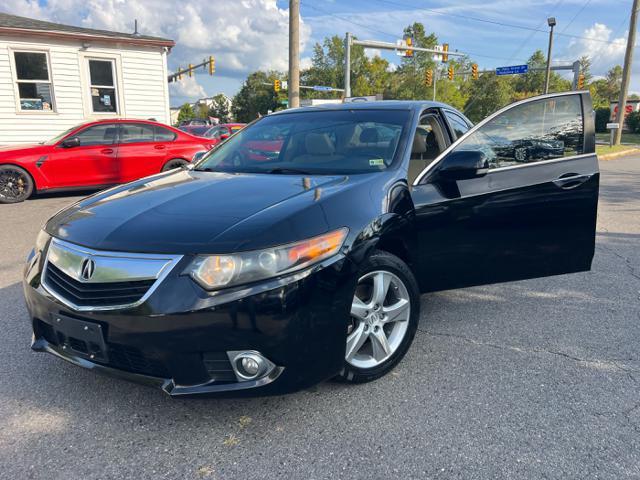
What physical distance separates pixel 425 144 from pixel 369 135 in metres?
0.49

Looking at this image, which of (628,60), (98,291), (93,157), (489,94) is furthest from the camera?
(489,94)

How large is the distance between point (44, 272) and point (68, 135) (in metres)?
7.43

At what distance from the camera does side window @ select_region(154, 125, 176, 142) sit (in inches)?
388

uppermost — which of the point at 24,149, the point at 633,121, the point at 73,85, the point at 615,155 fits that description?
the point at 73,85

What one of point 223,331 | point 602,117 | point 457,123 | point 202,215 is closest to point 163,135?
point 457,123

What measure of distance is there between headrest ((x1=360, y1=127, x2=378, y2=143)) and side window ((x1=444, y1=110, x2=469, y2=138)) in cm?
94

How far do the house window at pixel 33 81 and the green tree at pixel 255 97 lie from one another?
80.4m

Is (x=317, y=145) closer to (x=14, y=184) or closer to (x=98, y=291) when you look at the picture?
(x=98, y=291)

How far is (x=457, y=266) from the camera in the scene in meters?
3.39

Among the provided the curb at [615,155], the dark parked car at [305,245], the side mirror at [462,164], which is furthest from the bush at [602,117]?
the side mirror at [462,164]

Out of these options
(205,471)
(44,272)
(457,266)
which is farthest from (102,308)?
(457,266)

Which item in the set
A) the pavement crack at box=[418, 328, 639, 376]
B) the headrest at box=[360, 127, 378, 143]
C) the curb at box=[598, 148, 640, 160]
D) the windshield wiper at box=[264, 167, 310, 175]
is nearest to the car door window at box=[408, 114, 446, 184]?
the headrest at box=[360, 127, 378, 143]

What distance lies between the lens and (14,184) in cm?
866

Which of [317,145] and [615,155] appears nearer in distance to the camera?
[317,145]
